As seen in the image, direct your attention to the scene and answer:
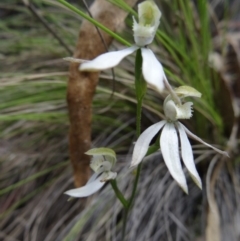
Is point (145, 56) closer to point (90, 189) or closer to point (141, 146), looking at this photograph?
point (141, 146)

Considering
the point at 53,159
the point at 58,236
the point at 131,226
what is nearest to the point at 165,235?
the point at 131,226

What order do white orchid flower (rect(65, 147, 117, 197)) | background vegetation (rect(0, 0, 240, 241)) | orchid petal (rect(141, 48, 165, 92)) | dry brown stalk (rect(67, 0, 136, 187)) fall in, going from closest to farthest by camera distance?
orchid petal (rect(141, 48, 165, 92)) < white orchid flower (rect(65, 147, 117, 197)) < dry brown stalk (rect(67, 0, 136, 187)) < background vegetation (rect(0, 0, 240, 241))

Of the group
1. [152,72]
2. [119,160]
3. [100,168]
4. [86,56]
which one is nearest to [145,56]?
[152,72]

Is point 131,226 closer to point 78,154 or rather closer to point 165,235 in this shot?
point 165,235

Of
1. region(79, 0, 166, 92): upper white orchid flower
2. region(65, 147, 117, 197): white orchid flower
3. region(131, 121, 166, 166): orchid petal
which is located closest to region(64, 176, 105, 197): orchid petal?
region(65, 147, 117, 197): white orchid flower

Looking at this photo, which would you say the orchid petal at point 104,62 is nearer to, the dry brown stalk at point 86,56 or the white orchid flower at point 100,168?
the white orchid flower at point 100,168

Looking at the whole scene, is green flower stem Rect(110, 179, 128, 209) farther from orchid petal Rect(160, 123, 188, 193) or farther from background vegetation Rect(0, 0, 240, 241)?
background vegetation Rect(0, 0, 240, 241)
